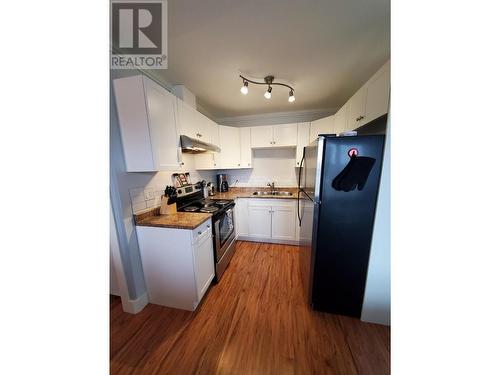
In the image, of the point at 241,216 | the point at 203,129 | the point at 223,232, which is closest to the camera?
the point at 223,232

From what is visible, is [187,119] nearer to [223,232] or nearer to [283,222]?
[223,232]

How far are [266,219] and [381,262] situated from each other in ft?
5.30

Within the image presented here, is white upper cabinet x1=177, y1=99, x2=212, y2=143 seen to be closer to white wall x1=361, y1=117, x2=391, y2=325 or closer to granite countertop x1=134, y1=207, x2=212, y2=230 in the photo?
granite countertop x1=134, y1=207, x2=212, y2=230

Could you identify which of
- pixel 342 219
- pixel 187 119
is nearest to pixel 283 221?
pixel 342 219

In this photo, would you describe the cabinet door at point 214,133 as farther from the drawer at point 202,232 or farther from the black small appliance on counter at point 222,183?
the drawer at point 202,232

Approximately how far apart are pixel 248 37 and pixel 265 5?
27cm

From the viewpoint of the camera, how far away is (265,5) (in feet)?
3.43

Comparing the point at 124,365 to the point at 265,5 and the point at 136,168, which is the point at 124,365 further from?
the point at 265,5

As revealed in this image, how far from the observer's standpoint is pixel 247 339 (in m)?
1.26

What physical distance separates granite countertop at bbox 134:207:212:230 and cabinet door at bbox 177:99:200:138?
3.04 feet

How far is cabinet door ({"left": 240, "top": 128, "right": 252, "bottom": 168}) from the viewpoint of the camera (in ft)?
9.57

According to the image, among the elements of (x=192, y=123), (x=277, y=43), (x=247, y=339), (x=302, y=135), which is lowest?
(x=247, y=339)
